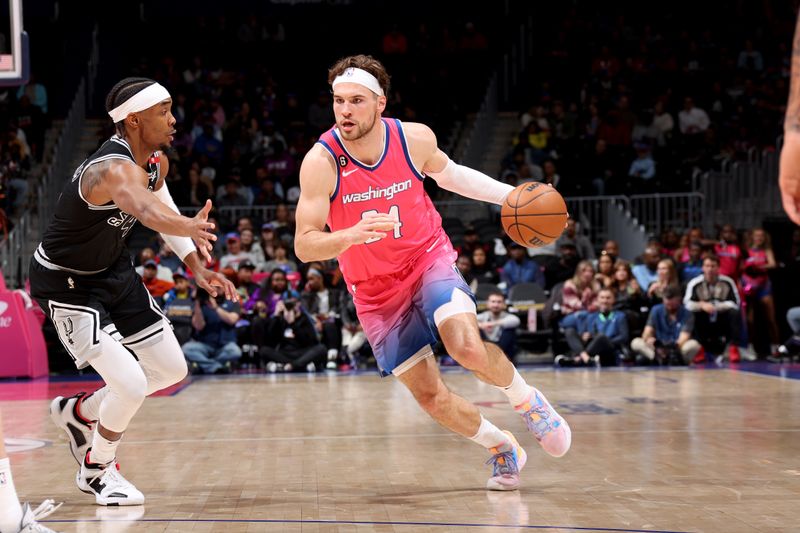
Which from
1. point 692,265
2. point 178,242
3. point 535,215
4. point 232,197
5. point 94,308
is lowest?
point 692,265

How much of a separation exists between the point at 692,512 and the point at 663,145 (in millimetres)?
14444

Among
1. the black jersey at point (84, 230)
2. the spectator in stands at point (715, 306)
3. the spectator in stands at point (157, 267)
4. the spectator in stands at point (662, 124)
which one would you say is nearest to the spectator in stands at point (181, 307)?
the spectator in stands at point (157, 267)

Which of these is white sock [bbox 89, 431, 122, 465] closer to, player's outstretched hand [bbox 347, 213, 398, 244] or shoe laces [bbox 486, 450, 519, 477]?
player's outstretched hand [bbox 347, 213, 398, 244]

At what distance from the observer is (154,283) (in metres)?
13.1

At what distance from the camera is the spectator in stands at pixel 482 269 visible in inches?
556

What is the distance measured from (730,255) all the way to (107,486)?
430 inches

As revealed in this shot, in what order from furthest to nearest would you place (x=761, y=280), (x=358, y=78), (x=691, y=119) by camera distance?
(x=691, y=119) < (x=761, y=280) < (x=358, y=78)

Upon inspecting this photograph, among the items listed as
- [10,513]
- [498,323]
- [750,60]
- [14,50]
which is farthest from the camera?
[750,60]

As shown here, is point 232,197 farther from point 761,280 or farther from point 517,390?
point 517,390

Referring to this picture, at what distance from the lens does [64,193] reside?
508cm

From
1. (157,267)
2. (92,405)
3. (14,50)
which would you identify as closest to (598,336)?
(157,267)

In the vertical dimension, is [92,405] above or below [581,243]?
below

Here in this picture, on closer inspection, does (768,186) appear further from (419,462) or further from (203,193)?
(419,462)

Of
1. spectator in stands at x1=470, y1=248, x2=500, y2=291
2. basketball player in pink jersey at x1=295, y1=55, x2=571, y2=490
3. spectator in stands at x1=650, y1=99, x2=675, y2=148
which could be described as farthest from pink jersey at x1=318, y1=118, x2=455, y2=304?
spectator in stands at x1=650, y1=99, x2=675, y2=148
